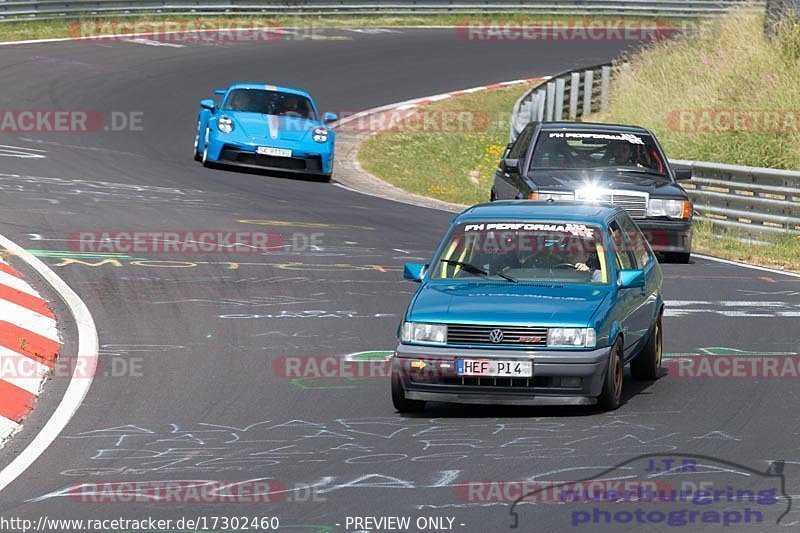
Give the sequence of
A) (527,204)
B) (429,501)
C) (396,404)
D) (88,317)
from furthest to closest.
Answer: (88,317) < (527,204) < (396,404) < (429,501)

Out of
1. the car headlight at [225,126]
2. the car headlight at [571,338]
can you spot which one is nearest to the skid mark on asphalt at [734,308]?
the car headlight at [571,338]

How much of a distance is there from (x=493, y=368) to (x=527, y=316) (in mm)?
418

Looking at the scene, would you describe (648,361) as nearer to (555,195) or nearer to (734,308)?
(734,308)

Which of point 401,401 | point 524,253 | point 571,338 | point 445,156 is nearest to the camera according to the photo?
point 571,338

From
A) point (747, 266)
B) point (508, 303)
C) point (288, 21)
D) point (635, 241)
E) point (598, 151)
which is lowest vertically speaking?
point (747, 266)

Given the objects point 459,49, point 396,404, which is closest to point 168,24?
point 459,49

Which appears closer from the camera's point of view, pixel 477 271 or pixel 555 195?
pixel 477 271

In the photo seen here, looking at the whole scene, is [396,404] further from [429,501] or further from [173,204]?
[173,204]

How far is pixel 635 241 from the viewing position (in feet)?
38.9

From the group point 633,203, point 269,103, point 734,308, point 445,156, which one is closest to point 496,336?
point 734,308

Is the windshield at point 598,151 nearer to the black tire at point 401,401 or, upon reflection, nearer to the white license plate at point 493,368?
the black tire at point 401,401

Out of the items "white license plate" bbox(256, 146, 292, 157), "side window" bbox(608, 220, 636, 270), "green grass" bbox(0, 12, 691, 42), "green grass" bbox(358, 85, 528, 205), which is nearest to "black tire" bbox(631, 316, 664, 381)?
"side window" bbox(608, 220, 636, 270)

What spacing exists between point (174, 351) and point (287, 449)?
3.20 meters

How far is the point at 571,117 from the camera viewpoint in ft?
110
